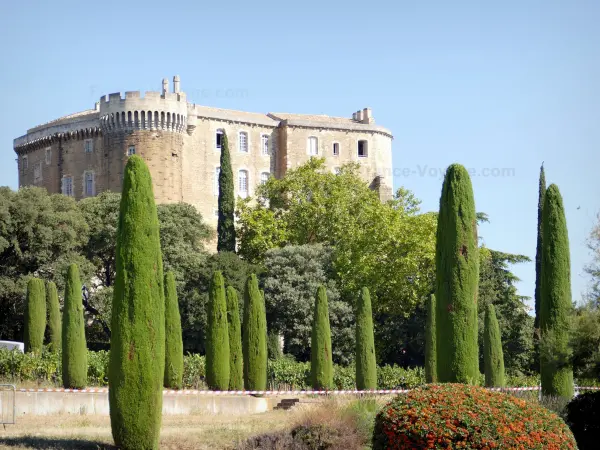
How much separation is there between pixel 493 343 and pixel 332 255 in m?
16.9

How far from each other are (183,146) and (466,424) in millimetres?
56634

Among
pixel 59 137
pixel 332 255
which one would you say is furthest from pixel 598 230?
pixel 59 137

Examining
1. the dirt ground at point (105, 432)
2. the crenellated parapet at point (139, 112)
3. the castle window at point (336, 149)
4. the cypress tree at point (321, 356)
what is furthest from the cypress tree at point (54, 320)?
the castle window at point (336, 149)

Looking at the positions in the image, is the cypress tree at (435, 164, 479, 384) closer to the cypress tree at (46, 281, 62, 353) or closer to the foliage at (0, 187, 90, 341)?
the cypress tree at (46, 281, 62, 353)

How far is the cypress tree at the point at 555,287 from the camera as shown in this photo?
25.0m

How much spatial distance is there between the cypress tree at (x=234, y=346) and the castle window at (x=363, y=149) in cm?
4822

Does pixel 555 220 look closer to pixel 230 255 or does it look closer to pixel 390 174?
pixel 230 255

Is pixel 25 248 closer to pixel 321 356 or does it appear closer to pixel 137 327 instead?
pixel 321 356

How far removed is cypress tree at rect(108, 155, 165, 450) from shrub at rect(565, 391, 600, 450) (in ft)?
27.4

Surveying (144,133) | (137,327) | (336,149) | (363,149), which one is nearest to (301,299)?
(144,133)

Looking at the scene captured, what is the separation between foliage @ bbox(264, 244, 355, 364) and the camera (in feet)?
155

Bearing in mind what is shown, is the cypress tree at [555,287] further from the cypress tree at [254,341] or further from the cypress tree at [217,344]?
the cypress tree at [254,341]

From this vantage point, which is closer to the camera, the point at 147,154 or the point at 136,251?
the point at 136,251

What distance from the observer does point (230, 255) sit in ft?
173
